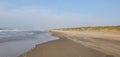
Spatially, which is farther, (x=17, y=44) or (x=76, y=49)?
(x=17, y=44)

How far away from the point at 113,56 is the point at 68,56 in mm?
2309

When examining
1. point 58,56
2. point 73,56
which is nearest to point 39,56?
point 58,56

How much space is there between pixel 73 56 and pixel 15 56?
120 inches

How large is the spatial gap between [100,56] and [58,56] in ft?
7.20

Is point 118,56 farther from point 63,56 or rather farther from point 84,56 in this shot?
point 63,56

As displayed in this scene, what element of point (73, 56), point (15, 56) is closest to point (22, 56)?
point (15, 56)

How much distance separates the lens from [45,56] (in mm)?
11125

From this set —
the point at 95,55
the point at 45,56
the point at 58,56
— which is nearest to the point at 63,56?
the point at 58,56

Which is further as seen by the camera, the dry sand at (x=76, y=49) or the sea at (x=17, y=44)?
the sea at (x=17, y=44)

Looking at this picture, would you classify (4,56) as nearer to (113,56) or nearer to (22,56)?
(22,56)

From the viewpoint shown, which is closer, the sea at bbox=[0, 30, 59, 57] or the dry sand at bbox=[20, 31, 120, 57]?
the dry sand at bbox=[20, 31, 120, 57]

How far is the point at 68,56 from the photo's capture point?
1097cm

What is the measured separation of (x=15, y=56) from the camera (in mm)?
11086

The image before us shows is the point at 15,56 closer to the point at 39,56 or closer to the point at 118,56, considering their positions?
the point at 39,56
